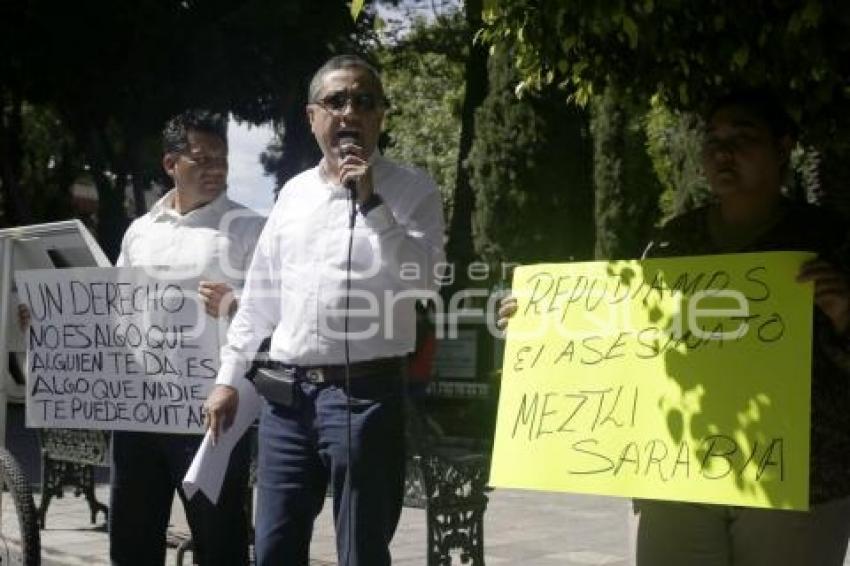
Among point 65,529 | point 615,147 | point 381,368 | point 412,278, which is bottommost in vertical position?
point 65,529

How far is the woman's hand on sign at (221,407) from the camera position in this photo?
399 cm

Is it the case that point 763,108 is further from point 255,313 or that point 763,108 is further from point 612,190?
point 612,190

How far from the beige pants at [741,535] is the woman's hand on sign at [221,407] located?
4.80 ft

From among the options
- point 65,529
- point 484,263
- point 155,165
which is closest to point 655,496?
point 65,529

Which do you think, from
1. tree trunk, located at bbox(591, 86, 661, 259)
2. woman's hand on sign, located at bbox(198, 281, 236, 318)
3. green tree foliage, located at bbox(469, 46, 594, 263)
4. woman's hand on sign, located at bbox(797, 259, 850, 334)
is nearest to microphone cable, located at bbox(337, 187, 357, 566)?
woman's hand on sign, located at bbox(198, 281, 236, 318)

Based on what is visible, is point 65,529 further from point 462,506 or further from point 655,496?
point 655,496

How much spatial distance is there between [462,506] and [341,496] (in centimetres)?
192

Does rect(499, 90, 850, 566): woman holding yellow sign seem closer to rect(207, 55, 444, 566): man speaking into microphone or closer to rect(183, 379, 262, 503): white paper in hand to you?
rect(207, 55, 444, 566): man speaking into microphone

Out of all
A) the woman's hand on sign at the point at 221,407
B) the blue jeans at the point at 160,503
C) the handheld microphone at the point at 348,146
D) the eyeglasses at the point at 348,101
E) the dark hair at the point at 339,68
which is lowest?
the blue jeans at the point at 160,503

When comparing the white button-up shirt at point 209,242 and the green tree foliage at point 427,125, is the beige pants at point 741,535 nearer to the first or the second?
the white button-up shirt at point 209,242

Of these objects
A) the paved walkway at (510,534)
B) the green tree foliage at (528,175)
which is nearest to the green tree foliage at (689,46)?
the paved walkway at (510,534)

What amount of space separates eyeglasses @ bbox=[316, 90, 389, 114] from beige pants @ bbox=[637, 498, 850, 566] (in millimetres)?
1394

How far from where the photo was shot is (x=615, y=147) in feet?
74.9

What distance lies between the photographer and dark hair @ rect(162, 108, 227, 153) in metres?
4.53
